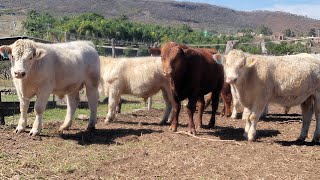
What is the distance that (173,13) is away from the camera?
162 m

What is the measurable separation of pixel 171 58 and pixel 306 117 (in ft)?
9.96

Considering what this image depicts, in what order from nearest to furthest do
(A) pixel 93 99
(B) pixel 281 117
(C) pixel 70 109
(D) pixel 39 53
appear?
(D) pixel 39 53 < (C) pixel 70 109 < (A) pixel 93 99 < (B) pixel 281 117

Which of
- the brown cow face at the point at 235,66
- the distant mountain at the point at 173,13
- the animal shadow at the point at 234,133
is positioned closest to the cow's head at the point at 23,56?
the brown cow face at the point at 235,66

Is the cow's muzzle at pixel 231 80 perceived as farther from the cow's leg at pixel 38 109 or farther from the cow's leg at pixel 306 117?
the cow's leg at pixel 38 109

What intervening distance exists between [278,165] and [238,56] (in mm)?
2712

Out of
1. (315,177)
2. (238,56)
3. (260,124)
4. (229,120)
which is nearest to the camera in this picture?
(315,177)

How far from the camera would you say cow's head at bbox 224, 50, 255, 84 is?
916 cm

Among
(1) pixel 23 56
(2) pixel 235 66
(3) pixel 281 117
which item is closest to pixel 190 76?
(2) pixel 235 66

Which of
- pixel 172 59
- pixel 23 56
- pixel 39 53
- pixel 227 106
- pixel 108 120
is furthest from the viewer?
pixel 227 106

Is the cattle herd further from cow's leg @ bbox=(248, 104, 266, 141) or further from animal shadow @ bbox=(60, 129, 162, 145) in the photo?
animal shadow @ bbox=(60, 129, 162, 145)

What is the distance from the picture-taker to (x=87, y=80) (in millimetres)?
10852

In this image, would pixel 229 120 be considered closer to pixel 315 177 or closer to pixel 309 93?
Answer: pixel 309 93

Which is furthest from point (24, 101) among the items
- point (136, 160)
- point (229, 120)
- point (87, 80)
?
point (229, 120)

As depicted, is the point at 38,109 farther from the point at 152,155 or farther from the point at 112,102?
the point at 112,102
